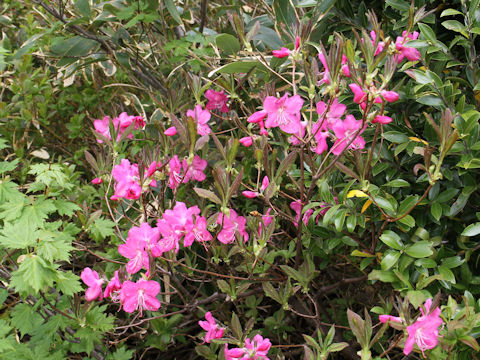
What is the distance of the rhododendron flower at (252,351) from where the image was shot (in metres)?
1.24

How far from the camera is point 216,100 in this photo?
1694 millimetres

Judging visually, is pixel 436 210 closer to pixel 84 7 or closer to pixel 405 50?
pixel 405 50

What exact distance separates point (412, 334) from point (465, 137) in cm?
53

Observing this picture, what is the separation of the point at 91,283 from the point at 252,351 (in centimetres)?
49

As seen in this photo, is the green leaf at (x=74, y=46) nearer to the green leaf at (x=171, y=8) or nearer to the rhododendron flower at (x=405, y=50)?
the green leaf at (x=171, y=8)

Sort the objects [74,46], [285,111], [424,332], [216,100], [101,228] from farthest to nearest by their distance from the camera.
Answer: [74,46] < [216,100] < [101,228] < [285,111] < [424,332]

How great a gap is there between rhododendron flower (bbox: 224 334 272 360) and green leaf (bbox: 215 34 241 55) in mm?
914

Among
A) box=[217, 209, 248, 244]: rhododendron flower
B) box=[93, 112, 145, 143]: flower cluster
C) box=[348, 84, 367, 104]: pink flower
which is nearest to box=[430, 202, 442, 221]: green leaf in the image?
box=[348, 84, 367, 104]: pink flower

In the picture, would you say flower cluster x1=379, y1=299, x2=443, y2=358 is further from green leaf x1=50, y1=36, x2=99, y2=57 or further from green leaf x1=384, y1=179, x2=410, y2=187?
green leaf x1=50, y1=36, x2=99, y2=57

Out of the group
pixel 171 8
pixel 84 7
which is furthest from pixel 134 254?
pixel 84 7

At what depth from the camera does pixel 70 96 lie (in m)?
2.69

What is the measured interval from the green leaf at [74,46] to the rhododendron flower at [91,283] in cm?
107

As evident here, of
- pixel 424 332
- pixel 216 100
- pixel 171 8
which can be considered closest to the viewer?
pixel 424 332

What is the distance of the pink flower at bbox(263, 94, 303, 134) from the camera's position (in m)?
1.19
